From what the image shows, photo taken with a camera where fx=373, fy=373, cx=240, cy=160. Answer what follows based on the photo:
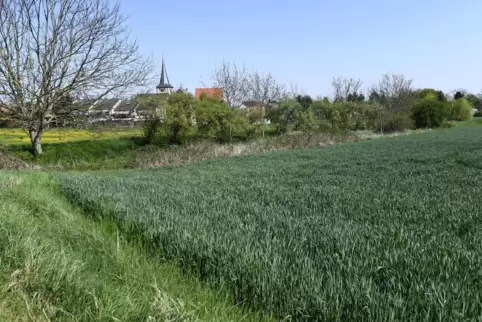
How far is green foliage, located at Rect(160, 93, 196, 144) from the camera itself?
1257 inches

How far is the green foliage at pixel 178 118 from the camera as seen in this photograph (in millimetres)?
31938

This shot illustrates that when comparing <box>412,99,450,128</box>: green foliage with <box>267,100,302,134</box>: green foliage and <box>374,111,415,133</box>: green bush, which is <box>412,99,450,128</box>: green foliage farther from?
<box>267,100,302,134</box>: green foliage

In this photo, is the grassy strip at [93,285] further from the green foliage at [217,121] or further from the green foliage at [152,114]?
the green foliage at [217,121]

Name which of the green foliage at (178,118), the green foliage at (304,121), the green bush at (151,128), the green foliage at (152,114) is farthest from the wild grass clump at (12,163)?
the green foliage at (304,121)

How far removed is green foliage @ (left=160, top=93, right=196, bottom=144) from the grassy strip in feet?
91.0

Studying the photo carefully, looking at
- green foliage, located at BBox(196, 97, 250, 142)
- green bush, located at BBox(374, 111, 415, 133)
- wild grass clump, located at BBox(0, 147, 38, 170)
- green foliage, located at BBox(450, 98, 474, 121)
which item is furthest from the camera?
green foliage, located at BBox(450, 98, 474, 121)

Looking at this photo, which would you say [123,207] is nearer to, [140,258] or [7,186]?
[140,258]

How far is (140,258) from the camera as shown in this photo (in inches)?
164

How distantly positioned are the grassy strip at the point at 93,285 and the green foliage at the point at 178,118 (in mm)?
27733

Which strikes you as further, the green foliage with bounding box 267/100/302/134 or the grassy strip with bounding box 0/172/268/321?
the green foliage with bounding box 267/100/302/134

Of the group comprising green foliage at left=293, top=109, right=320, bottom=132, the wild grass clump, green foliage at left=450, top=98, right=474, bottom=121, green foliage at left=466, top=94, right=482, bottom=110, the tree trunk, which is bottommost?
the wild grass clump

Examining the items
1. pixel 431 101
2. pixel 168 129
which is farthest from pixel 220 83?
pixel 431 101

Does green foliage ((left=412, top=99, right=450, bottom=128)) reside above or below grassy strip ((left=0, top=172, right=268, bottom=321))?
above

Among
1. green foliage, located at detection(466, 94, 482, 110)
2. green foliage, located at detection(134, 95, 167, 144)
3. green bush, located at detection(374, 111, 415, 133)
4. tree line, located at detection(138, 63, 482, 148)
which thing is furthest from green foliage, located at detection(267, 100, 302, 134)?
green foliage, located at detection(466, 94, 482, 110)
